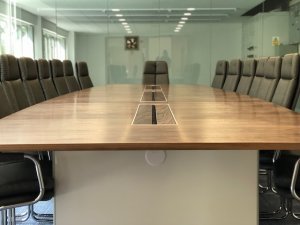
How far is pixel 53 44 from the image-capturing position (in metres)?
9.55

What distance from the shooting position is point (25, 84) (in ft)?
11.5

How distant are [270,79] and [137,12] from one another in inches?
233

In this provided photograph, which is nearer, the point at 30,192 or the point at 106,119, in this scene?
the point at 30,192

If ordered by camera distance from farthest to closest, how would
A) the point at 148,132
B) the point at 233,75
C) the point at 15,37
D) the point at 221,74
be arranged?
the point at 15,37 → the point at 221,74 → the point at 233,75 → the point at 148,132

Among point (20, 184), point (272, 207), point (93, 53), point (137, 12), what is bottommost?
point (272, 207)

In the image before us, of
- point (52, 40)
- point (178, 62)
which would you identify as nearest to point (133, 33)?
point (178, 62)

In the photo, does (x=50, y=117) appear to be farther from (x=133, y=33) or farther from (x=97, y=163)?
(x=133, y=33)

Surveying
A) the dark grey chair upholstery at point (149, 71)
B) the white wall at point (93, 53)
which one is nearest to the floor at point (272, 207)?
the dark grey chair upholstery at point (149, 71)

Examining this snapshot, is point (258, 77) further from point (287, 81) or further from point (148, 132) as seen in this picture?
point (148, 132)

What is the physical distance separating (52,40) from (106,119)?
25.6ft

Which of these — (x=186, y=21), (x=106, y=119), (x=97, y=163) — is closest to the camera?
(x=97, y=163)

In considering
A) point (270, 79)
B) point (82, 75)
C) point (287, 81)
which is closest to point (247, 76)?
point (270, 79)

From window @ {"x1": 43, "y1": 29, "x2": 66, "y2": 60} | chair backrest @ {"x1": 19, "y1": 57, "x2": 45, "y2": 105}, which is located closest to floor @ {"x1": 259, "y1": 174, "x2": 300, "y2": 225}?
chair backrest @ {"x1": 19, "y1": 57, "x2": 45, "y2": 105}

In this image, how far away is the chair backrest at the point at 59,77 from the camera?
198 inches
